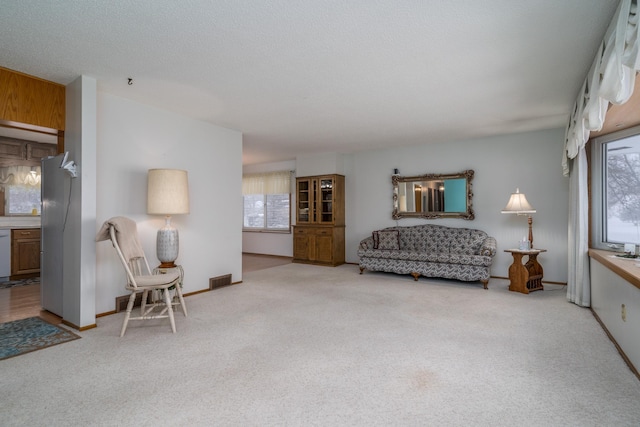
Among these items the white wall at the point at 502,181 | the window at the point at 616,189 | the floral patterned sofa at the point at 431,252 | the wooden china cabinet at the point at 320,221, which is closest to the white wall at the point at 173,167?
the wooden china cabinet at the point at 320,221

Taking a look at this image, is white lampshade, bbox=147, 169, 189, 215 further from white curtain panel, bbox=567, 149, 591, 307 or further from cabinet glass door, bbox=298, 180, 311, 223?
white curtain panel, bbox=567, 149, 591, 307

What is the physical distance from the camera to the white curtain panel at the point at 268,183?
8.21m

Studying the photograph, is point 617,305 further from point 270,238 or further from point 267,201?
point 267,201

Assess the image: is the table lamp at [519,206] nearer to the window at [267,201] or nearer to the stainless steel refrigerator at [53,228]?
the window at [267,201]

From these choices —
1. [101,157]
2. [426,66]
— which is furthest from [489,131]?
[101,157]

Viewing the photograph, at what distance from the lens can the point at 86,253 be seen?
322 centimetres

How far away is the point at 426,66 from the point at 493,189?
3.56 meters

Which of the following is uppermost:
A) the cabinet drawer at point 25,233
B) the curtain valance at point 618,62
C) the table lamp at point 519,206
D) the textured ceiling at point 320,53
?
the textured ceiling at point 320,53

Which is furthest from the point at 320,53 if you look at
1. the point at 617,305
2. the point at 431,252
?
the point at 431,252

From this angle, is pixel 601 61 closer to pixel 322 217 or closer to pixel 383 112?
pixel 383 112

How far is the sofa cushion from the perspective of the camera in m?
6.16

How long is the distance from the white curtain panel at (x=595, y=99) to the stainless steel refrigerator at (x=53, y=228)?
4480mm

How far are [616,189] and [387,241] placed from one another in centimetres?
333

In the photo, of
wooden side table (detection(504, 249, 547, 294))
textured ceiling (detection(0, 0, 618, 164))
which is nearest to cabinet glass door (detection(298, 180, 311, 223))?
textured ceiling (detection(0, 0, 618, 164))
